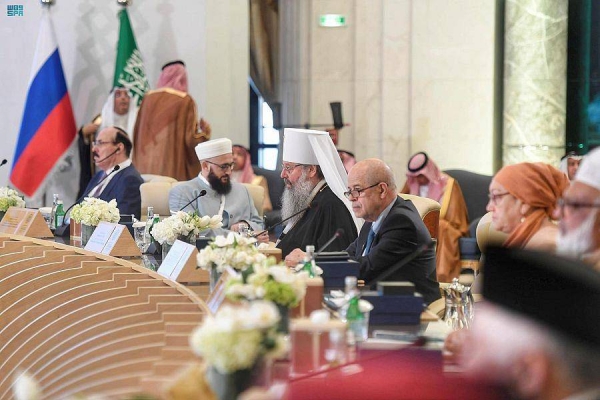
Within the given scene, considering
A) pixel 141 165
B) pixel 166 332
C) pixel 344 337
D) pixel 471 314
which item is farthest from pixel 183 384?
pixel 141 165

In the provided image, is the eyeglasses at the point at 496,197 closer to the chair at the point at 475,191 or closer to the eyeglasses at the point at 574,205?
the eyeglasses at the point at 574,205

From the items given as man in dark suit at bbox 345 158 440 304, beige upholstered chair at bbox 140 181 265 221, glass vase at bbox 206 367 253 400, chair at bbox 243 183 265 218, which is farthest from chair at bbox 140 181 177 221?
glass vase at bbox 206 367 253 400

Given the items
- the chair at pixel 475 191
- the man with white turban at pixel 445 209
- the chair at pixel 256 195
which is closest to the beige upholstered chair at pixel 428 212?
the chair at pixel 256 195

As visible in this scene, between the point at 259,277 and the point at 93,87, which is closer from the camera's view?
the point at 259,277

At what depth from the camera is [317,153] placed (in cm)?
596

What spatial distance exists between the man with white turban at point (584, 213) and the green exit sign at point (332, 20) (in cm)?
762

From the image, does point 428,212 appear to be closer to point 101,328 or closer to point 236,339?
point 101,328

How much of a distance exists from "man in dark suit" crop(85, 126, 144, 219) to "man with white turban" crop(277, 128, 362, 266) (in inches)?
65.0

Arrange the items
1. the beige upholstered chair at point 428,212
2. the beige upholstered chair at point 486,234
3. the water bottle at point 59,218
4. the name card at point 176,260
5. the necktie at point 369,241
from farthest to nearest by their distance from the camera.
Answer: the water bottle at point 59,218 → the beige upholstered chair at point 428,212 → the necktie at point 369,241 → the beige upholstered chair at point 486,234 → the name card at point 176,260

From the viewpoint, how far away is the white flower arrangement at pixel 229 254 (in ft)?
11.4

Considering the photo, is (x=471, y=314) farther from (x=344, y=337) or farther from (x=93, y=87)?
(x=93, y=87)

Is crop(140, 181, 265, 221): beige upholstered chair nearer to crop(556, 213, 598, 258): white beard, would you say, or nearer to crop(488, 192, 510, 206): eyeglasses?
crop(488, 192, 510, 206): eyeglasses

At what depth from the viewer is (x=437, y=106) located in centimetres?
1034

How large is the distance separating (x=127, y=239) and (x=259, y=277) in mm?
2585
